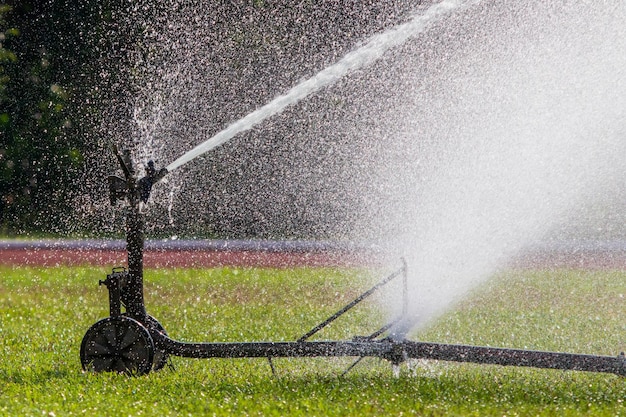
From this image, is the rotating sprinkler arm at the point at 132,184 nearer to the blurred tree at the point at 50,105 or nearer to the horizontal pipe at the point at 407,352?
the horizontal pipe at the point at 407,352

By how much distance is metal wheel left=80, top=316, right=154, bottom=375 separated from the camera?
23.0ft

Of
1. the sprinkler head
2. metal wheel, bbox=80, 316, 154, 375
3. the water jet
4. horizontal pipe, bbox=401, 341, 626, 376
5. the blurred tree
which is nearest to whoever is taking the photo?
horizontal pipe, bbox=401, 341, 626, 376

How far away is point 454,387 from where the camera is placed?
6.65m

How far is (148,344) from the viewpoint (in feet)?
23.0

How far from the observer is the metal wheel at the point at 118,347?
7.00 m

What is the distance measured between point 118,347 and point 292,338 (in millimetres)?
2487

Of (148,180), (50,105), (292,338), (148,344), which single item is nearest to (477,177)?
(292,338)

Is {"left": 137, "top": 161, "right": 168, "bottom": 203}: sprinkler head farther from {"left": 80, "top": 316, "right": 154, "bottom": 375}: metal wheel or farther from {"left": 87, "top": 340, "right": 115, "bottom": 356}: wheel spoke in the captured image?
{"left": 87, "top": 340, "right": 115, "bottom": 356}: wheel spoke

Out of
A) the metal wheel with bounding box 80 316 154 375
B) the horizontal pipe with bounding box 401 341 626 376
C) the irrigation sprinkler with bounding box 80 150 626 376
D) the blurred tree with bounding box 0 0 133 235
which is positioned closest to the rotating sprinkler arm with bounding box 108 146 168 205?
the irrigation sprinkler with bounding box 80 150 626 376

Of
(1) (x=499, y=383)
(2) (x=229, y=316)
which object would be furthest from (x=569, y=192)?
(1) (x=499, y=383)

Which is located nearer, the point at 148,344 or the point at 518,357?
the point at 518,357

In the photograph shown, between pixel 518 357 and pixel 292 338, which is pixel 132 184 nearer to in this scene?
pixel 292 338

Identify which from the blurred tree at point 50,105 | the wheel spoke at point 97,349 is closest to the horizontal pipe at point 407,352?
the wheel spoke at point 97,349

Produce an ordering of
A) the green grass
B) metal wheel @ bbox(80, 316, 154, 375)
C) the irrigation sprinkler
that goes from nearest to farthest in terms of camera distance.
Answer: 1. the green grass
2. the irrigation sprinkler
3. metal wheel @ bbox(80, 316, 154, 375)
